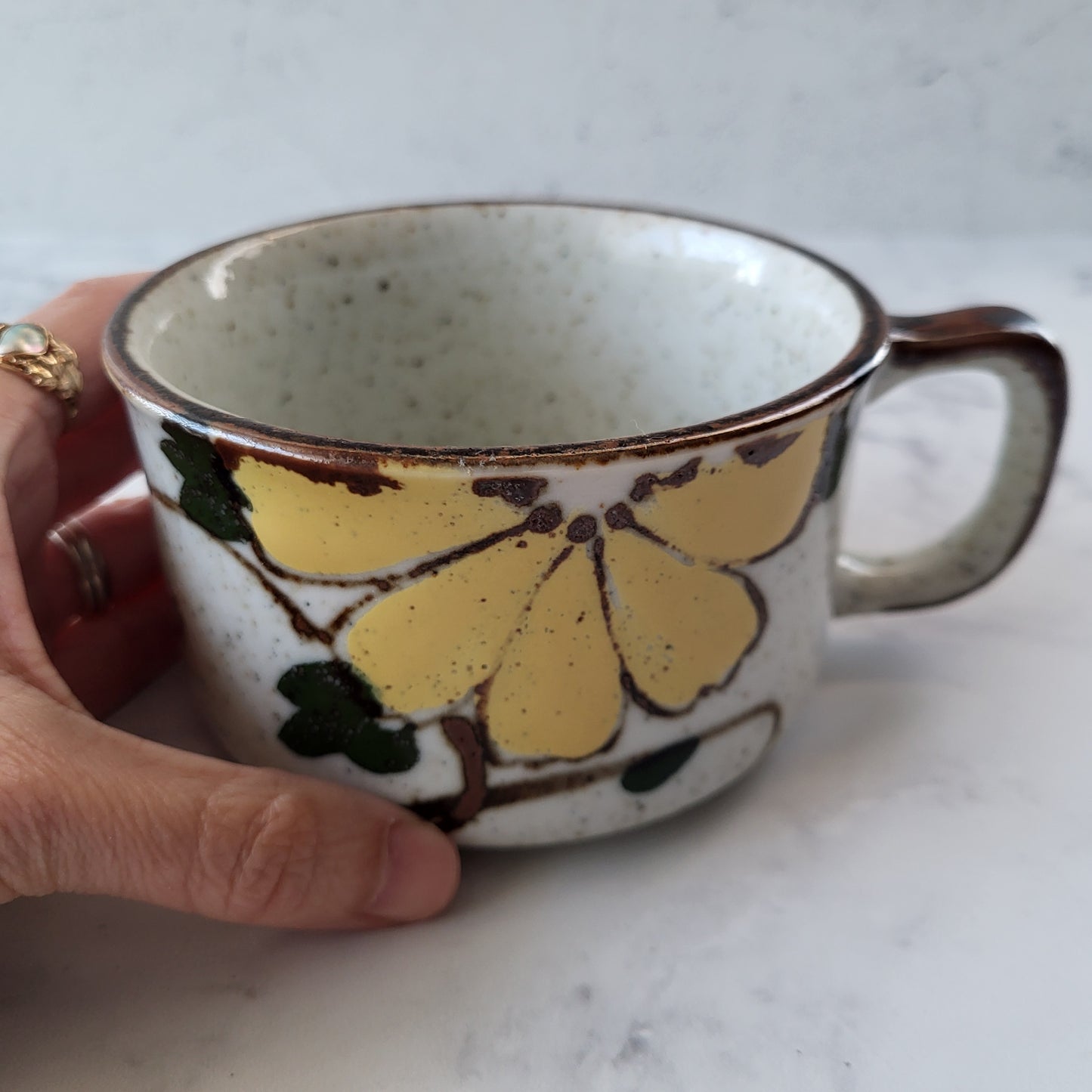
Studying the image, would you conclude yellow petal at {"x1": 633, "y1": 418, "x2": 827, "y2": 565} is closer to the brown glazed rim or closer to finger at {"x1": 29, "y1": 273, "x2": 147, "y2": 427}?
the brown glazed rim

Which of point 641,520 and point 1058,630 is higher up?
point 641,520

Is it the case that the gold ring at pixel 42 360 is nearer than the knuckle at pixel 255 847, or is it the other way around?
the knuckle at pixel 255 847

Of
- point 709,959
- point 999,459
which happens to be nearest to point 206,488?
point 709,959

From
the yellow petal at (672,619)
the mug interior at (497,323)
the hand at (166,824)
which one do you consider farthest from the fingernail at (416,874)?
the mug interior at (497,323)

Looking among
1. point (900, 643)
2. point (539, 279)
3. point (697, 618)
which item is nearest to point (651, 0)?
point (539, 279)

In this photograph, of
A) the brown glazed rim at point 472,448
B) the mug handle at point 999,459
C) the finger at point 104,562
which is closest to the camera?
the brown glazed rim at point 472,448

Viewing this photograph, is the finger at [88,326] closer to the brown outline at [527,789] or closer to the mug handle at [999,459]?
the brown outline at [527,789]

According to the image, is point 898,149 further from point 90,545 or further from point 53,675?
point 53,675

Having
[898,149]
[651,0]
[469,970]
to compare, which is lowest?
[469,970]
